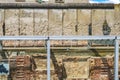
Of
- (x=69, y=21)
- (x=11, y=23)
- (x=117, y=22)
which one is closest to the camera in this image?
(x=11, y=23)

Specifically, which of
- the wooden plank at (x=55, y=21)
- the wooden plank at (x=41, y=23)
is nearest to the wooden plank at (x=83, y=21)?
the wooden plank at (x=55, y=21)

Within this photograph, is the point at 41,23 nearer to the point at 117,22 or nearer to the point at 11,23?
the point at 11,23

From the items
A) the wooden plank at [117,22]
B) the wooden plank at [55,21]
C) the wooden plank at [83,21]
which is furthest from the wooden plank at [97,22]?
the wooden plank at [55,21]

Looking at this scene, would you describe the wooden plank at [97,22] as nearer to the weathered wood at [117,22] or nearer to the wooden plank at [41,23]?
the weathered wood at [117,22]

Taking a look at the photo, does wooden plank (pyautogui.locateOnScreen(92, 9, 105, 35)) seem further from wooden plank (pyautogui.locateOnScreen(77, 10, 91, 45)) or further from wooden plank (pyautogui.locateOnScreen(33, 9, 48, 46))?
wooden plank (pyautogui.locateOnScreen(33, 9, 48, 46))

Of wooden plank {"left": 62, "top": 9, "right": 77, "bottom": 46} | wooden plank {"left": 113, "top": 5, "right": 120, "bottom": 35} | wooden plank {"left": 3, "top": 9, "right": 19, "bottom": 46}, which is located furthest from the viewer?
wooden plank {"left": 113, "top": 5, "right": 120, "bottom": 35}

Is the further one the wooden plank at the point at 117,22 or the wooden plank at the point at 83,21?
the wooden plank at the point at 117,22

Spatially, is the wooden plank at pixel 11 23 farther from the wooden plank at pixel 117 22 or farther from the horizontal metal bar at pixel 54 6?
the wooden plank at pixel 117 22

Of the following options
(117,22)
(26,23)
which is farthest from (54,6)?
(117,22)

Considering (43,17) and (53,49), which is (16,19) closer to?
(43,17)

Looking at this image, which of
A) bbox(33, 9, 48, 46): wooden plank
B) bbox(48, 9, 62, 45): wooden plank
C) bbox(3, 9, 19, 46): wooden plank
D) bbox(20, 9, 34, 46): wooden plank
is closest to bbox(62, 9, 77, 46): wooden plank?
bbox(48, 9, 62, 45): wooden plank

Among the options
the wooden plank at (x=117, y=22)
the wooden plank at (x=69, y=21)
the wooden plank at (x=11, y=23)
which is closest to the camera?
the wooden plank at (x=11, y=23)

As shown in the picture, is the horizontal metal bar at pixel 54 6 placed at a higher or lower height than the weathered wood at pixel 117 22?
higher

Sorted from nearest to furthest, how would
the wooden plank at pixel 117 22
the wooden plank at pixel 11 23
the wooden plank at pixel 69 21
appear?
1. the wooden plank at pixel 11 23
2. the wooden plank at pixel 69 21
3. the wooden plank at pixel 117 22
